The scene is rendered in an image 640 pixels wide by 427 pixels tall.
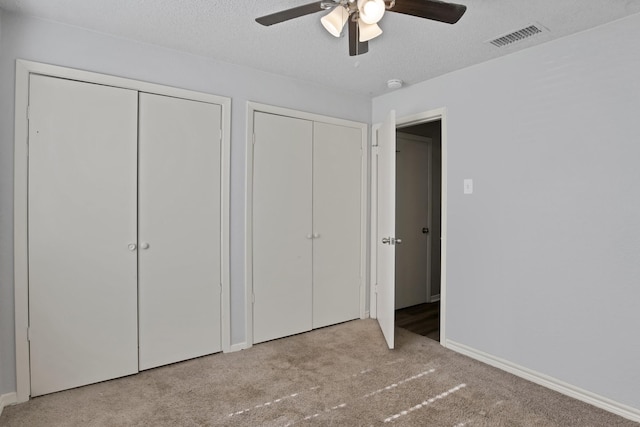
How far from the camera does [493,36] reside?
93.0 inches

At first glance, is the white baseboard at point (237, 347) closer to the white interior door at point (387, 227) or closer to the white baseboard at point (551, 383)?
→ the white interior door at point (387, 227)

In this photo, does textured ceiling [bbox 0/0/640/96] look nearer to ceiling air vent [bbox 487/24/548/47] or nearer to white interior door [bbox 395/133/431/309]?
ceiling air vent [bbox 487/24/548/47]

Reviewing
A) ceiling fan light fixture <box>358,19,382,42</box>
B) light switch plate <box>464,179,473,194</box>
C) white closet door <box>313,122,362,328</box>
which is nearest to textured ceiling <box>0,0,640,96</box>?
ceiling fan light fixture <box>358,19,382,42</box>

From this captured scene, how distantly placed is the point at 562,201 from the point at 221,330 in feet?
8.79

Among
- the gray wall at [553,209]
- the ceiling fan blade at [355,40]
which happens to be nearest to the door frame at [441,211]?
the gray wall at [553,209]

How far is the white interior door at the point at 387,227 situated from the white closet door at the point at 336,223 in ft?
0.83

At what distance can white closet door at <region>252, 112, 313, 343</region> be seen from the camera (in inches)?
121

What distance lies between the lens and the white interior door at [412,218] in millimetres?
4199

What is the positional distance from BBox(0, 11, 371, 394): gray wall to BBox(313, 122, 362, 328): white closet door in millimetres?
305

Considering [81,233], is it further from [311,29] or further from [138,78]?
[311,29]

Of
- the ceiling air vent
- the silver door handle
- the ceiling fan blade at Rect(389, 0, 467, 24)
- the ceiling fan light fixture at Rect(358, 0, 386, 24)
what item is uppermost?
the ceiling air vent

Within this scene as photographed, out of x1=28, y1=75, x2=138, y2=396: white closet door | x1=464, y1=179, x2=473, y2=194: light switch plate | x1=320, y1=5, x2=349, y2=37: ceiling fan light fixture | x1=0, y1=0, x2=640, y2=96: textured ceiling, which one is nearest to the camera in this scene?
x1=320, y1=5, x2=349, y2=37: ceiling fan light fixture

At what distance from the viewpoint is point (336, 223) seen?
3.55m

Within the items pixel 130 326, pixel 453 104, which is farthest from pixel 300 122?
pixel 130 326
